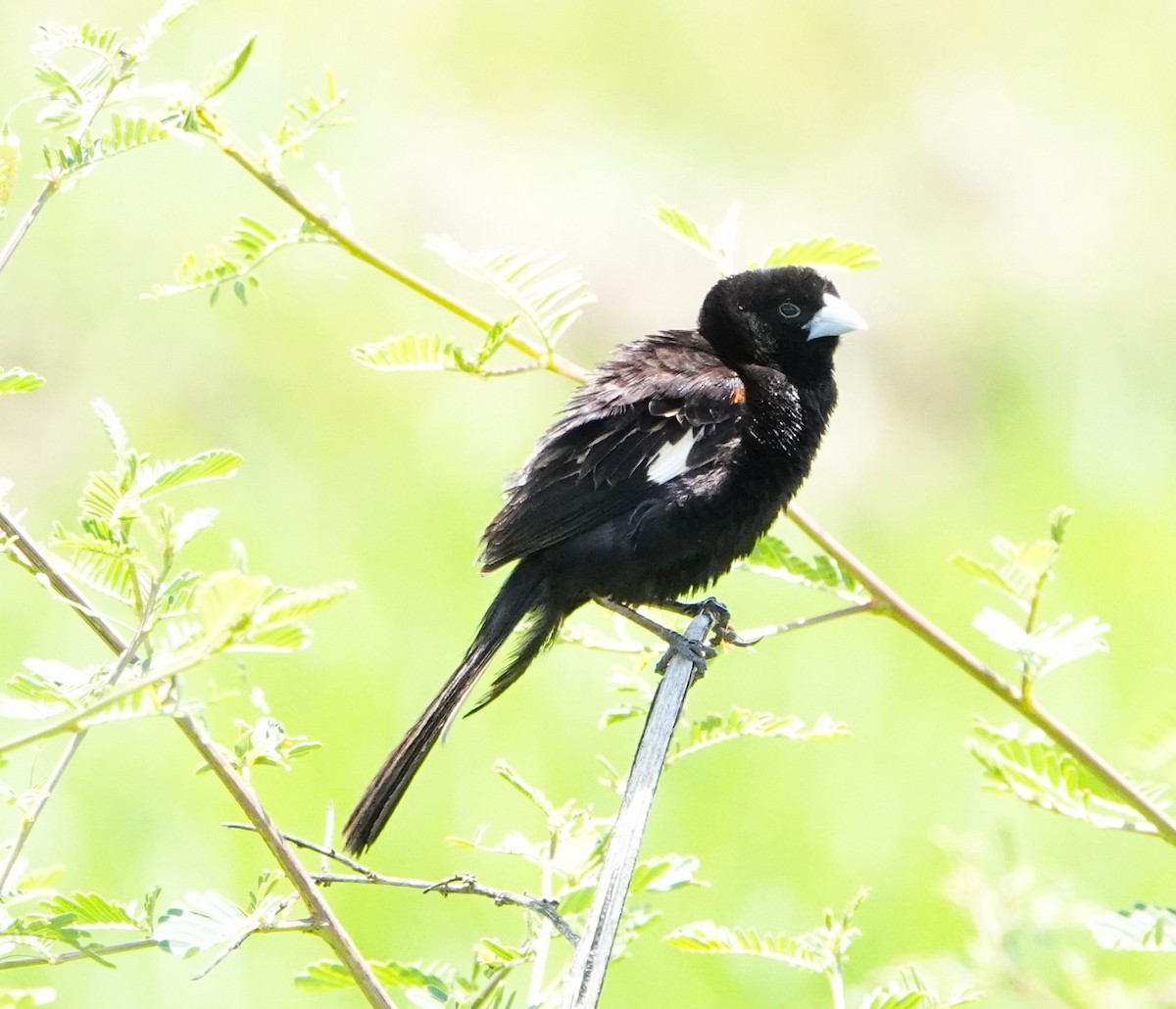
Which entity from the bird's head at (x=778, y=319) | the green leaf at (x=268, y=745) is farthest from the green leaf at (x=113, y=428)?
the bird's head at (x=778, y=319)

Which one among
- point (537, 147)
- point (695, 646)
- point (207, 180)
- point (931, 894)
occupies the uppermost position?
point (537, 147)

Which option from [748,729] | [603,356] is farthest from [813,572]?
[603,356]

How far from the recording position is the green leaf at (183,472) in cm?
144

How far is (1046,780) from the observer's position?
1812mm

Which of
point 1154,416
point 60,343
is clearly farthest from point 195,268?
point 1154,416

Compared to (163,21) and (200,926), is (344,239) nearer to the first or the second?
(163,21)

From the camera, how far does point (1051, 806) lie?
5.96ft

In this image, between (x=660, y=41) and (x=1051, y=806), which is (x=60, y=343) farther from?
(x=1051, y=806)

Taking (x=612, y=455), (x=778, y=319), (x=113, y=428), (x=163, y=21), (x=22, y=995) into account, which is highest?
(x=778, y=319)

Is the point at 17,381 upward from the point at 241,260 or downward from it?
downward

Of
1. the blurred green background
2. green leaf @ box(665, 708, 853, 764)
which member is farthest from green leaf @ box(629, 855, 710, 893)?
the blurred green background

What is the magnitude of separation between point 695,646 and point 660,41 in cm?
726

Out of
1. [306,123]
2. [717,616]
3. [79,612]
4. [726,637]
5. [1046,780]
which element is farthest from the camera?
[717,616]

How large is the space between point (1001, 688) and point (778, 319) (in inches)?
70.6
